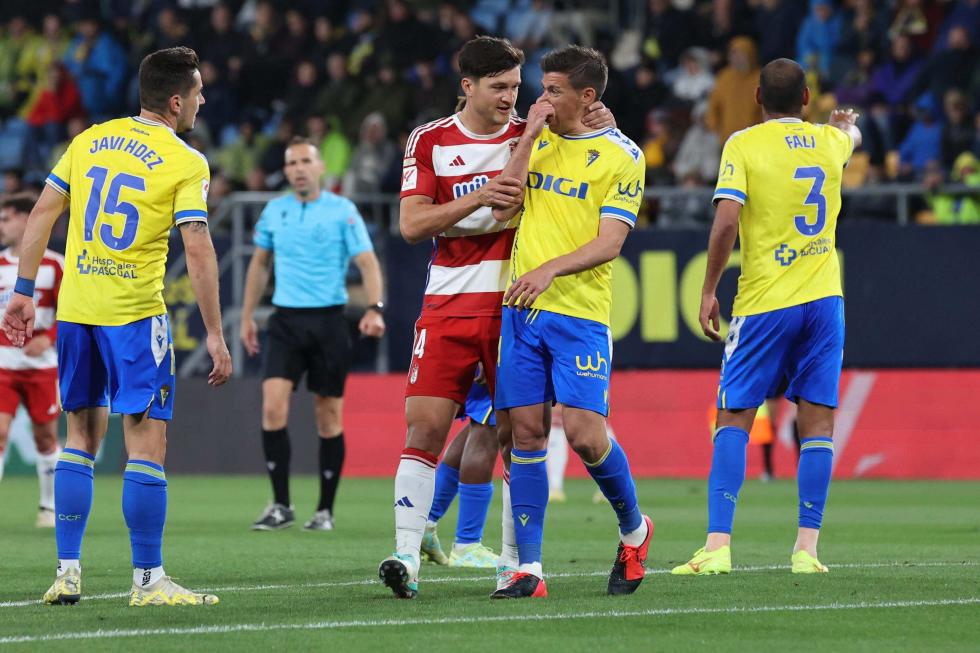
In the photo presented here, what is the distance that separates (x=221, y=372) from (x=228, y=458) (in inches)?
451

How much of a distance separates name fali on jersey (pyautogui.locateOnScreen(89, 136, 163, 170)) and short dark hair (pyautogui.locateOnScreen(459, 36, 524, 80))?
131 centimetres

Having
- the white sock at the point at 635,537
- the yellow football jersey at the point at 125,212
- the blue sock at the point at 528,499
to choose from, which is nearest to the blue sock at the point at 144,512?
the yellow football jersey at the point at 125,212

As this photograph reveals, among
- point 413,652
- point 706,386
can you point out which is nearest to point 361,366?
point 706,386

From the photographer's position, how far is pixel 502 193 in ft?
21.9

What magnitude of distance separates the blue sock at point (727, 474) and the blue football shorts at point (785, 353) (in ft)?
0.50

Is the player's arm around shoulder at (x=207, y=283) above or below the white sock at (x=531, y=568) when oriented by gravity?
above

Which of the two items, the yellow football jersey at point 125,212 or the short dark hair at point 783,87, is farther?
the short dark hair at point 783,87

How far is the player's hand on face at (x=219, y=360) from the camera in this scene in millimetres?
6656

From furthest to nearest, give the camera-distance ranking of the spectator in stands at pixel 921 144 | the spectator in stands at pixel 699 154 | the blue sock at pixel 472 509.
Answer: the spectator in stands at pixel 699 154
the spectator in stands at pixel 921 144
the blue sock at pixel 472 509

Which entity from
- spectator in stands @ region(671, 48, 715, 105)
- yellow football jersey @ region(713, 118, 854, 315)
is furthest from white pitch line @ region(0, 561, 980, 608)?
spectator in stands @ region(671, 48, 715, 105)

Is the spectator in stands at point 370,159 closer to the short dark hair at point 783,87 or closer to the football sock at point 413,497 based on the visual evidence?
the short dark hair at point 783,87

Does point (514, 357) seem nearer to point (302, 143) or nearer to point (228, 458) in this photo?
point (302, 143)

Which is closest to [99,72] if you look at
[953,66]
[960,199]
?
[953,66]

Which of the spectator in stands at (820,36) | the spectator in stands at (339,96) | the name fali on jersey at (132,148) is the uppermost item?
the spectator in stands at (820,36)
